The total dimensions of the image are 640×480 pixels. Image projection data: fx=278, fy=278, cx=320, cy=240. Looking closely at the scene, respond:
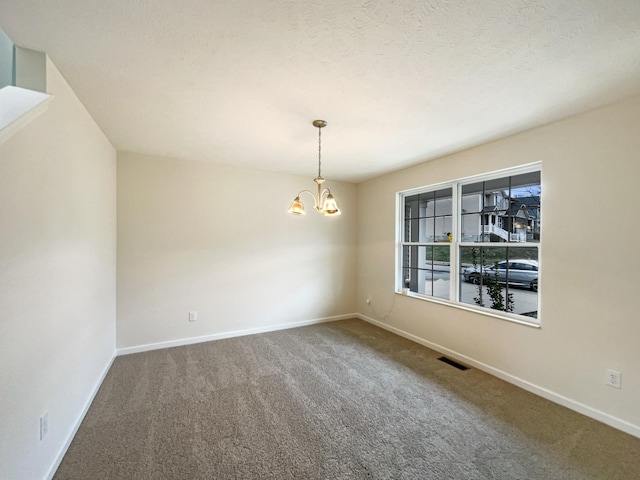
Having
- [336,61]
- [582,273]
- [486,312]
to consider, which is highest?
[336,61]

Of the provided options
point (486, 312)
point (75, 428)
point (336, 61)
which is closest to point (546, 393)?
point (486, 312)

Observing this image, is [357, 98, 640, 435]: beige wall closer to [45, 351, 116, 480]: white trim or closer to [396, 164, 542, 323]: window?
[396, 164, 542, 323]: window

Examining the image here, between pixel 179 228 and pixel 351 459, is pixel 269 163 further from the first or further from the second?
pixel 351 459

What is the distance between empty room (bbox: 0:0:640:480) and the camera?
147 cm

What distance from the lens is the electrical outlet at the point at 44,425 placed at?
1591 millimetres

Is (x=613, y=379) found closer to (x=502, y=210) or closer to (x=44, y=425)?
(x=502, y=210)

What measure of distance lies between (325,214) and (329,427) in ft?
5.83

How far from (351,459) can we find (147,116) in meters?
3.16

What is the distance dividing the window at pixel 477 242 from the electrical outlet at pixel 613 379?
618 millimetres

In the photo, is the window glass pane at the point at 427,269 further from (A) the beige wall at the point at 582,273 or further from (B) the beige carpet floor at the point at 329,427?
(B) the beige carpet floor at the point at 329,427

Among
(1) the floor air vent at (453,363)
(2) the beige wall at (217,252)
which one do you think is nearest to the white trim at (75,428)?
(2) the beige wall at (217,252)

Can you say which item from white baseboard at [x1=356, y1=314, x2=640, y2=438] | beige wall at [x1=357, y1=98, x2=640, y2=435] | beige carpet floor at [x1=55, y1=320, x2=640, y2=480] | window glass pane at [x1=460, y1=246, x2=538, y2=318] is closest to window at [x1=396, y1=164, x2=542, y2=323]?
window glass pane at [x1=460, y1=246, x2=538, y2=318]

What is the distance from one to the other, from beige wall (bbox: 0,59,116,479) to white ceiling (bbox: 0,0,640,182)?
0.41 m

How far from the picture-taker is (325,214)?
2709 mm
